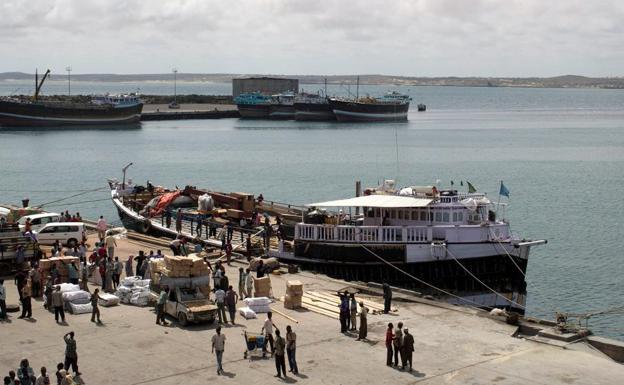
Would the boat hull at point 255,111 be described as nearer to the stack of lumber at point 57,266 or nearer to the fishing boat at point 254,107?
the fishing boat at point 254,107

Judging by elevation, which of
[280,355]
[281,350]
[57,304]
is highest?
[281,350]

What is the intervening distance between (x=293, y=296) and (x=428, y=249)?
323 inches

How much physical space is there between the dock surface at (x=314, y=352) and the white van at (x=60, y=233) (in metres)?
10.1

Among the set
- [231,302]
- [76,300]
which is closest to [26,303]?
[76,300]

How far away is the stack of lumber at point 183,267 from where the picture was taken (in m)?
24.4

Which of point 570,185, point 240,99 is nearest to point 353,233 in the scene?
point 570,185

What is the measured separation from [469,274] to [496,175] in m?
55.8

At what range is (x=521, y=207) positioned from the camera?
6481 centimetres

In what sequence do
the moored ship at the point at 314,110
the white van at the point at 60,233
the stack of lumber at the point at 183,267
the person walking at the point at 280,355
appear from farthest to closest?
1. the moored ship at the point at 314,110
2. the white van at the point at 60,233
3. the stack of lumber at the point at 183,267
4. the person walking at the point at 280,355

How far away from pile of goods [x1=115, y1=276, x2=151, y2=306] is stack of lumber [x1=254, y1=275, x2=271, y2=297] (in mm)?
3143

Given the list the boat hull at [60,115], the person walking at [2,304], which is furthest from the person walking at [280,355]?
the boat hull at [60,115]

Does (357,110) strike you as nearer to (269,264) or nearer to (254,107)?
(254,107)

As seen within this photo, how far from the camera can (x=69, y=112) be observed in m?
150

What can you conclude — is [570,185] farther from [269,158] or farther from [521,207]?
[269,158]
